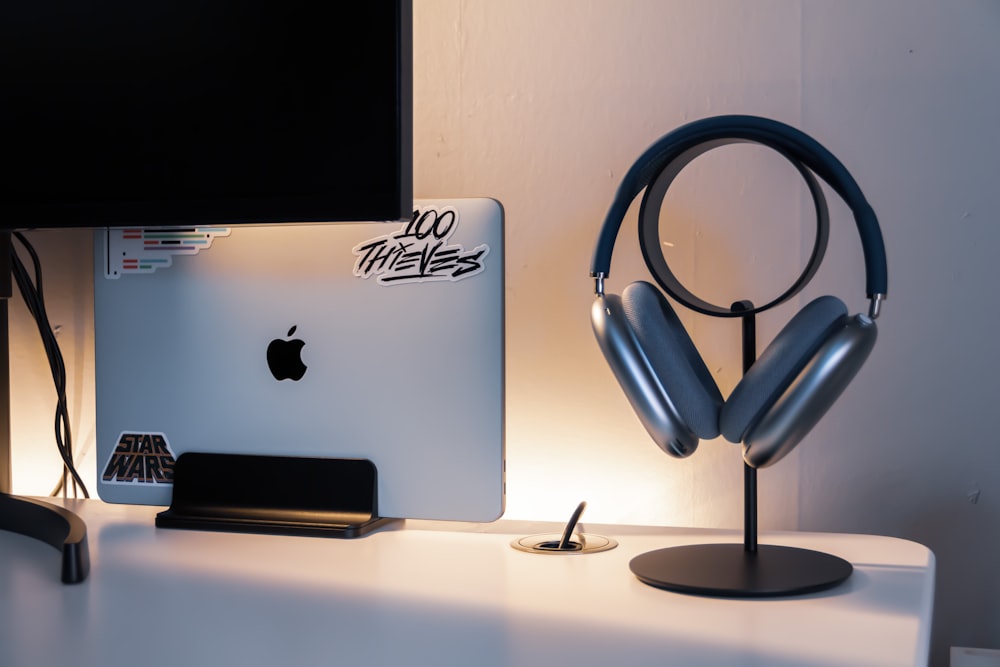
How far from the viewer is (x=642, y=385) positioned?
680 millimetres

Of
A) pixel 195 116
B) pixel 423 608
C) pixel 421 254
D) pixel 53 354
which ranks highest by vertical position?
pixel 195 116

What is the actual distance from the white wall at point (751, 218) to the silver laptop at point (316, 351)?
180mm

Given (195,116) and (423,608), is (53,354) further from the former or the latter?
(423,608)

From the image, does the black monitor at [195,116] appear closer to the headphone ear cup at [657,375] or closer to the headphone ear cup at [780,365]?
the headphone ear cup at [657,375]

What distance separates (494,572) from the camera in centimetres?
77

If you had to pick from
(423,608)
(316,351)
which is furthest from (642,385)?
(316,351)

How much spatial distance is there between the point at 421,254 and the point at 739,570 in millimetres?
416

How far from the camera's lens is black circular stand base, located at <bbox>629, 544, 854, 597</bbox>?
0.68 meters

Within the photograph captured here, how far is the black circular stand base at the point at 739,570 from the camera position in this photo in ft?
2.25

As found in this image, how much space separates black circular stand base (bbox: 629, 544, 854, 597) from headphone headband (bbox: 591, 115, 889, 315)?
0.21 meters

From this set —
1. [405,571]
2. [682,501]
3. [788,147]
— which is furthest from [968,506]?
[405,571]

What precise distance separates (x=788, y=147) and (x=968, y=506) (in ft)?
1.55

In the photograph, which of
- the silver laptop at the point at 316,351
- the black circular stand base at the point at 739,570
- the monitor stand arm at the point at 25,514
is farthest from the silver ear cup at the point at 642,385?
the monitor stand arm at the point at 25,514

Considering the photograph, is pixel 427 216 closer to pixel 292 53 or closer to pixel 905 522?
pixel 292 53
